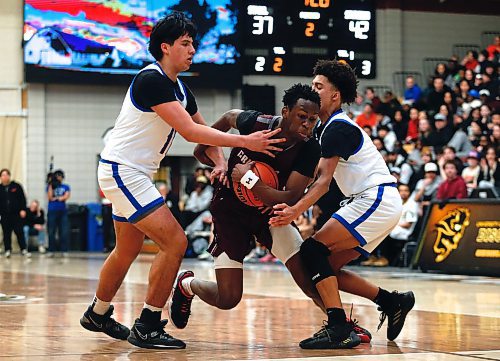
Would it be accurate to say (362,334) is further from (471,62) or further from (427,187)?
(471,62)

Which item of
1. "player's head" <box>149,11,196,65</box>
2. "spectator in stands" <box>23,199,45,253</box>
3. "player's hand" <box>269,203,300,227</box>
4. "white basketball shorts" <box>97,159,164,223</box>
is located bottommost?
"spectator in stands" <box>23,199,45,253</box>

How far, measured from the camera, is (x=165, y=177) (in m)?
27.7

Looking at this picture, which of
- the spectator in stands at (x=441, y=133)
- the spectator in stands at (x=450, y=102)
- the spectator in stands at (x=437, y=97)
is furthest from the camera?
the spectator in stands at (x=437, y=97)

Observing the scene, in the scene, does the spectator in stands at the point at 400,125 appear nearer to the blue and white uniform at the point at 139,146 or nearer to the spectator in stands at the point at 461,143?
the spectator in stands at the point at 461,143

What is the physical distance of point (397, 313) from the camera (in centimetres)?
686

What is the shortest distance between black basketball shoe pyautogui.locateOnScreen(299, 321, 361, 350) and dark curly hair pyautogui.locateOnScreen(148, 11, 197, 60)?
6.63ft

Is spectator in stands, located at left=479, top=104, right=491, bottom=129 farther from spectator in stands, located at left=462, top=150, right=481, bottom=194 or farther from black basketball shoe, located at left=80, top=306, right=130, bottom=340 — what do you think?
black basketball shoe, located at left=80, top=306, right=130, bottom=340

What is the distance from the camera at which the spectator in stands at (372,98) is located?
2330 centimetres

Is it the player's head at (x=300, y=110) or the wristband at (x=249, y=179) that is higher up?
the player's head at (x=300, y=110)

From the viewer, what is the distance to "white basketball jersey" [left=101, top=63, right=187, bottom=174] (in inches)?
256

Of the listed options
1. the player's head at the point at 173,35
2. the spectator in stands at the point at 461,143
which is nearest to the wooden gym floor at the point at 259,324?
the player's head at the point at 173,35

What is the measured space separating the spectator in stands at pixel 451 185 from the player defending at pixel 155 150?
30.9 ft

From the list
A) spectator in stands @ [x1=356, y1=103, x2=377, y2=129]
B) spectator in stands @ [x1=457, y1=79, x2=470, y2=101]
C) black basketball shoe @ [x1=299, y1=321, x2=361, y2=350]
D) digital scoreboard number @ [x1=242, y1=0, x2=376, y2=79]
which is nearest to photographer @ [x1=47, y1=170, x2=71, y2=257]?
digital scoreboard number @ [x1=242, y1=0, x2=376, y2=79]

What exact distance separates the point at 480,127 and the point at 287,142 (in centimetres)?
1325
